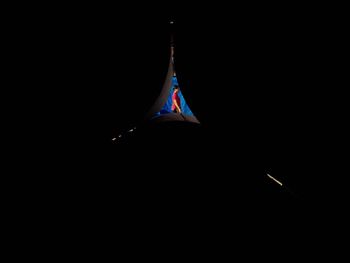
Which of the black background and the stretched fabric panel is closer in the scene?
the black background

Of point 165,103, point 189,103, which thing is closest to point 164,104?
point 165,103

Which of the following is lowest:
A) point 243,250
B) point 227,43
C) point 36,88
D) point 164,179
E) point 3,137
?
point 243,250

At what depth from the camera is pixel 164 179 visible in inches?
24.9

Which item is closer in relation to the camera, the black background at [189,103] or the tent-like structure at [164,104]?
the black background at [189,103]

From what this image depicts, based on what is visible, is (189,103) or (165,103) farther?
(165,103)

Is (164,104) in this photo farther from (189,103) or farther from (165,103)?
(189,103)

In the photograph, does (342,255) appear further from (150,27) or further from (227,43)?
(150,27)

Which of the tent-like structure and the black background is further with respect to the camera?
the tent-like structure

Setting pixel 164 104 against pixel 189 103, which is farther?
pixel 164 104

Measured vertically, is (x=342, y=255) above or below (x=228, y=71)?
below

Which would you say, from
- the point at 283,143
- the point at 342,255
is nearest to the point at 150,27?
the point at 283,143

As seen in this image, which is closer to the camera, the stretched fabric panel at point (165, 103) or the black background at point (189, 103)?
the black background at point (189, 103)

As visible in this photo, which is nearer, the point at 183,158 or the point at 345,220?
the point at 345,220

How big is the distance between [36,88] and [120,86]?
0.23m
